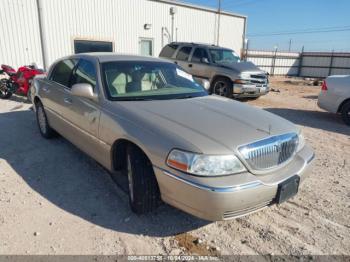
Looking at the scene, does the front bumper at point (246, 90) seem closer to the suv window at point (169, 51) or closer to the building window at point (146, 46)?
the suv window at point (169, 51)

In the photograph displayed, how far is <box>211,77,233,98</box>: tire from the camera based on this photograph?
923 cm

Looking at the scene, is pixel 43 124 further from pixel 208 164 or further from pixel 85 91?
pixel 208 164

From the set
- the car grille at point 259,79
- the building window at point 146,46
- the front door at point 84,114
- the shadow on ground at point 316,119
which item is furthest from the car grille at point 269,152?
the building window at point 146,46

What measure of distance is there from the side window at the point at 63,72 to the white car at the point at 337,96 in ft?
20.3

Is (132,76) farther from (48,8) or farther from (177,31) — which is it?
(177,31)

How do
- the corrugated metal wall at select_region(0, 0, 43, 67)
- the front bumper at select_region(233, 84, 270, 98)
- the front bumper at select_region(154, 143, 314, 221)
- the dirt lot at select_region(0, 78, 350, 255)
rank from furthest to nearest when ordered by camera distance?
the corrugated metal wall at select_region(0, 0, 43, 67) < the front bumper at select_region(233, 84, 270, 98) < the dirt lot at select_region(0, 78, 350, 255) < the front bumper at select_region(154, 143, 314, 221)

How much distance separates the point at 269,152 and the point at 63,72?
3.50 m

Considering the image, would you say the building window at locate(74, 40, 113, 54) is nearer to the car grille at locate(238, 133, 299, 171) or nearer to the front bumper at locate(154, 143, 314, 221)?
the front bumper at locate(154, 143, 314, 221)

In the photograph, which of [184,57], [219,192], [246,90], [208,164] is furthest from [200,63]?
[219,192]

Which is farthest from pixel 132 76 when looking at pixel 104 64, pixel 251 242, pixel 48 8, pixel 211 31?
pixel 211 31

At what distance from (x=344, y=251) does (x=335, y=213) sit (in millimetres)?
665

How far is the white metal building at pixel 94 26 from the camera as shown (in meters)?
11.0

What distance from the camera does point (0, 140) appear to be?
518 cm

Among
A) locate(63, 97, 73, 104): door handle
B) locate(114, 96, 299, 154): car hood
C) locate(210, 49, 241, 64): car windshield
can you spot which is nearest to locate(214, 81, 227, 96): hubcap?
locate(210, 49, 241, 64): car windshield
